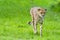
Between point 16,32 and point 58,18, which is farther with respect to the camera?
point 58,18

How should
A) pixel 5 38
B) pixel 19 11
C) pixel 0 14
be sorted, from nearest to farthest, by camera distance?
1. pixel 5 38
2. pixel 0 14
3. pixel 19 11

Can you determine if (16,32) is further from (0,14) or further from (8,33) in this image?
(0,14)

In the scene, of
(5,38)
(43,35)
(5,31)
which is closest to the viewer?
(5,38)

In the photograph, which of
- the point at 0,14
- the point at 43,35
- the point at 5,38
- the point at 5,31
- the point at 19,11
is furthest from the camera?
the point at 19,11

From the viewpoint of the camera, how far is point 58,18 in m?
28.3

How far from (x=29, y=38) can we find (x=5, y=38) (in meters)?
1.30

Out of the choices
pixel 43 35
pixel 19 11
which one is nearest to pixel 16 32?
pixel 43 35

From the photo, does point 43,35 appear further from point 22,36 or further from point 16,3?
point 16,3

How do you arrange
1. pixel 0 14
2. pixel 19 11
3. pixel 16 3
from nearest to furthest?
pixel 0 14, pixel 19 11, pixel 16 3

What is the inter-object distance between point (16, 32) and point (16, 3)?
595 inches

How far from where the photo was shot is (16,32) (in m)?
18.5

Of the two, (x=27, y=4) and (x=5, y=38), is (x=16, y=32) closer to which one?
(x=5, y=38)

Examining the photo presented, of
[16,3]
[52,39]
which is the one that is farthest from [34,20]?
[16,3]

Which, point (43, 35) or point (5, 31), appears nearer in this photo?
point (43, 35)
